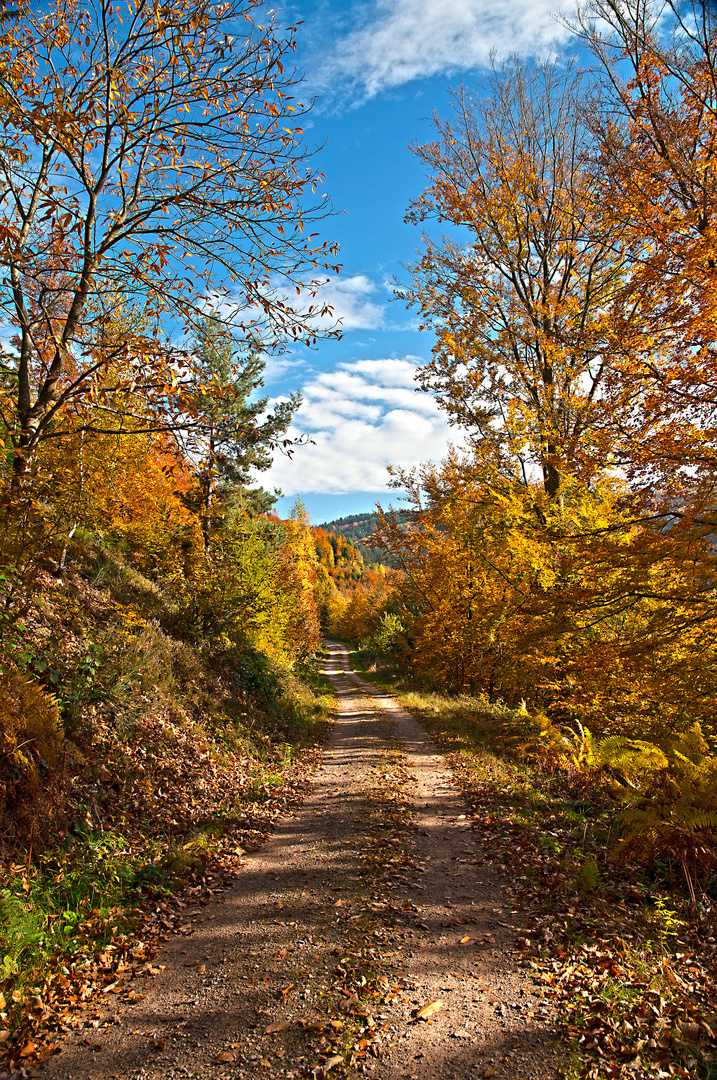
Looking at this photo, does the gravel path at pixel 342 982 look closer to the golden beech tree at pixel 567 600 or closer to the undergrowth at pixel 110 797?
the undergrowth at pixel 110 797

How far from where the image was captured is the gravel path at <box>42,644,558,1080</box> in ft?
10.5

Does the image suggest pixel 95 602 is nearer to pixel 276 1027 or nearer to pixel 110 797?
pixel 110 797

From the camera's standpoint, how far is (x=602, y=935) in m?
4.34

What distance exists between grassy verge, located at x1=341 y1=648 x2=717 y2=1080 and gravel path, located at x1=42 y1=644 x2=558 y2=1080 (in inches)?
9.7

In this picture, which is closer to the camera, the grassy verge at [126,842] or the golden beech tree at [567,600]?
the grassy verge at [126,842]

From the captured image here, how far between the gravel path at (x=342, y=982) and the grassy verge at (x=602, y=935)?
25cm

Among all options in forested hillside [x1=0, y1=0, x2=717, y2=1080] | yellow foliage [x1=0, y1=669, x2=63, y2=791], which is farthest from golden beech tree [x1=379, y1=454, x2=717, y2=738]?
yellow foliage [x1=0, y1=669, x2=63, y2=791]

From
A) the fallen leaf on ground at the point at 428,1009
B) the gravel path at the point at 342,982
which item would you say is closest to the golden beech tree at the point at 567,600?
the gravel path at the point at 342,982

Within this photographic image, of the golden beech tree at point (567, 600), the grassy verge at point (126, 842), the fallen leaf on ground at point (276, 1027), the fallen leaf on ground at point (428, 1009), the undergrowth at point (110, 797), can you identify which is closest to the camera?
the fallen leaf on ground at point (276, 1027)

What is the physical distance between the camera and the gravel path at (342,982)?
10.5 ft

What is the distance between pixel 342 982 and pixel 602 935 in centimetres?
232

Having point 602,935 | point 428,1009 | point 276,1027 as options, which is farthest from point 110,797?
point 602,935

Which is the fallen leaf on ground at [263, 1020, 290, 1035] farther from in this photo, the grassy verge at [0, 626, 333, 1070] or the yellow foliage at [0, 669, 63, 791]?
the yellow foliage at [0, 669, 63, 791]

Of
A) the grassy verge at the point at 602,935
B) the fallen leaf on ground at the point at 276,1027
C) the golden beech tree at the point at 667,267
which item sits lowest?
the grassy verge at the point at 602,935
